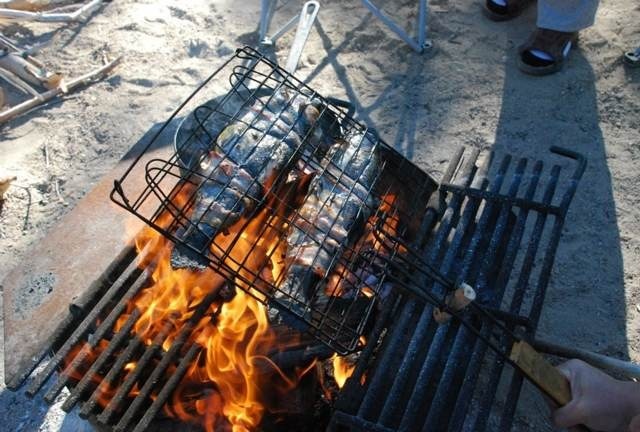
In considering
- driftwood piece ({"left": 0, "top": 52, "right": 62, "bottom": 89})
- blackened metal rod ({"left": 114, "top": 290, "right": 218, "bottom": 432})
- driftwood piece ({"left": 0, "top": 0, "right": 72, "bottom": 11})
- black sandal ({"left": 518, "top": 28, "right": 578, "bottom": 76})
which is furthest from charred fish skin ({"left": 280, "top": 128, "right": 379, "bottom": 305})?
driftwood piece ({"left": 0, "top": 0, "right": 72, "bottom": 11})

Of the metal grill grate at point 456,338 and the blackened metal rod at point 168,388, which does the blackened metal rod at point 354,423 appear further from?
the blackened metal rod at point 168,388

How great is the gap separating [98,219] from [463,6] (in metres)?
3.59

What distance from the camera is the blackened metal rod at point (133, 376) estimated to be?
199 centimetres

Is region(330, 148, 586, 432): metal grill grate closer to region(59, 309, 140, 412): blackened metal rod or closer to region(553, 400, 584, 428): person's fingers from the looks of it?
region(553, 400, 584, 428): person's fingers

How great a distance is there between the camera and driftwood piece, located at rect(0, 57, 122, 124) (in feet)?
13.3

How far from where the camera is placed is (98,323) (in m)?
2.24

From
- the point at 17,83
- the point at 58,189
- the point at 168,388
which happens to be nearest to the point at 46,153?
the point at 58,189

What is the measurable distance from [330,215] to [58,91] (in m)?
3.06

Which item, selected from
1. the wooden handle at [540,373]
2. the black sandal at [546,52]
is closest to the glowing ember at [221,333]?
the wooden handle at [540,373]

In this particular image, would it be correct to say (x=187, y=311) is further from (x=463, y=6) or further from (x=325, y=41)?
(x=463, y=6)

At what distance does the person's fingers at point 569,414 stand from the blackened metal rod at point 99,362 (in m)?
1.61

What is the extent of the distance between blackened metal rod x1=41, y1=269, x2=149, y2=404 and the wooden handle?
1492 millimetres

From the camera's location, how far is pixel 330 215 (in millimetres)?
2225

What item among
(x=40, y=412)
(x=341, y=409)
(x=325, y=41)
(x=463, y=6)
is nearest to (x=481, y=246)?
(x=341, y=409)
